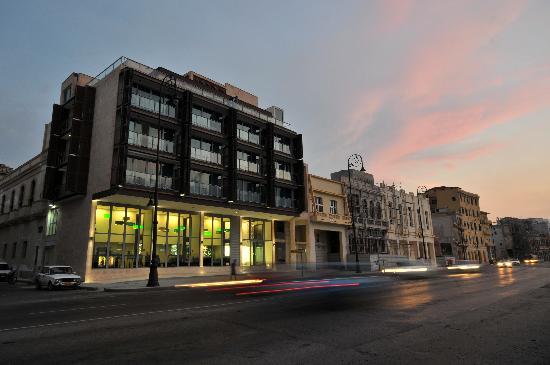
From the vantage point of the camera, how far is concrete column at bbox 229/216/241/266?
38.4 meters

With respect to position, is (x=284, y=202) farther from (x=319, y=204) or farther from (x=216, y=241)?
(x=216, y=241)

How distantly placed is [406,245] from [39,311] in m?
58.8

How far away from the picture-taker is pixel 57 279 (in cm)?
2320

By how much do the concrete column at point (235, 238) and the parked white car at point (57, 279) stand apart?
54.3ft

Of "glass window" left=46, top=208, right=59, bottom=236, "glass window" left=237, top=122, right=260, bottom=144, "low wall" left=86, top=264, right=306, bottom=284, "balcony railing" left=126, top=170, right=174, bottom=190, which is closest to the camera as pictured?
"low wall" left=86, top=264, right=306, bottom=284

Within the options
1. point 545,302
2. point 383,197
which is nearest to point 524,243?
point 383,197

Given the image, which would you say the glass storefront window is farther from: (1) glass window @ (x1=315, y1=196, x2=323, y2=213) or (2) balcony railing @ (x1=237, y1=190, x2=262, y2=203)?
(1) glass window @ (x1=315, y1=196, x2=323, y2=213)

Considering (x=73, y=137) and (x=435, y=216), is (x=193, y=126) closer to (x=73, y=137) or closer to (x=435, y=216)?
(x=73, y=137)

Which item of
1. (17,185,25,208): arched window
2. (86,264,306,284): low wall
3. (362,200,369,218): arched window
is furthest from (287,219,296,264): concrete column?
(17,185,25,208): arched window

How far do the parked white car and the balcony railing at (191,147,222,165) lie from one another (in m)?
14.6

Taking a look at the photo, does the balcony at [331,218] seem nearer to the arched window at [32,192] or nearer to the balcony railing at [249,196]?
the balcony railing at [249,196]

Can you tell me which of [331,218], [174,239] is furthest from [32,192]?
[331,218]

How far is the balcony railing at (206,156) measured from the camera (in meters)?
34.8

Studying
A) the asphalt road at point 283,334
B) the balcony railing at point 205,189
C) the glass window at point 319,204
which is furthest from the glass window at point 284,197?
the asphalt road at point 283,334
